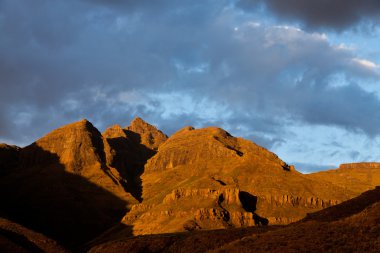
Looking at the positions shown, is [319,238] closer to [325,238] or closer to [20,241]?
[325,238]

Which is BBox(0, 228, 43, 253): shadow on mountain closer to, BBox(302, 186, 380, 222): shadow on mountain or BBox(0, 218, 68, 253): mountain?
BBox(0, 218, 68, 253): mountain

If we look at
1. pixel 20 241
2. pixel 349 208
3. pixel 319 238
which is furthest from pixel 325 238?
pixel 20 241

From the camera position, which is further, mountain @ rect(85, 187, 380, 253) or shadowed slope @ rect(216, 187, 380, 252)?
mountain @ rect(85, 187, 380, 253)

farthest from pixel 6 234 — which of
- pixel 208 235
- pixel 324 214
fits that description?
pixel 324 214

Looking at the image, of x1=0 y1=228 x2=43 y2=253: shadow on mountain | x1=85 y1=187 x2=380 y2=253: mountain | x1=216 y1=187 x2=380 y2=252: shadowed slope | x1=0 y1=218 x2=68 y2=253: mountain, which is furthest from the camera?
x1=0 y1=228 x2=43 y2=253: shadow on mountain

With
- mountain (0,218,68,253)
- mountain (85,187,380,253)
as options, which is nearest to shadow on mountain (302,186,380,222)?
mountain (85,187,380,253)

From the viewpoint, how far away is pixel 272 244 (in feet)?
228

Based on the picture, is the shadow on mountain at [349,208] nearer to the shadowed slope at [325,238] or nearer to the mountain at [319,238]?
the mountain at [319,238]

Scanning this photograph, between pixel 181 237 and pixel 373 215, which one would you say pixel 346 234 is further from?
pixel 181 237

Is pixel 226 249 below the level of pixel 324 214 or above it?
below

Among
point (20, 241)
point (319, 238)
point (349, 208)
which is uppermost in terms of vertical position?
point (349, 208)

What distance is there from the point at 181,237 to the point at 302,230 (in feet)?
131

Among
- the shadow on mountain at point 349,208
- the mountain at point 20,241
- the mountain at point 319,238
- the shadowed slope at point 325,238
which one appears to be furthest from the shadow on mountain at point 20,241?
the shadowed slope at point 325,238

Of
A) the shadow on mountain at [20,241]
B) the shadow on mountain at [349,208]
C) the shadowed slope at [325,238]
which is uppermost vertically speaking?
the shadow on mountain at [349,208]
